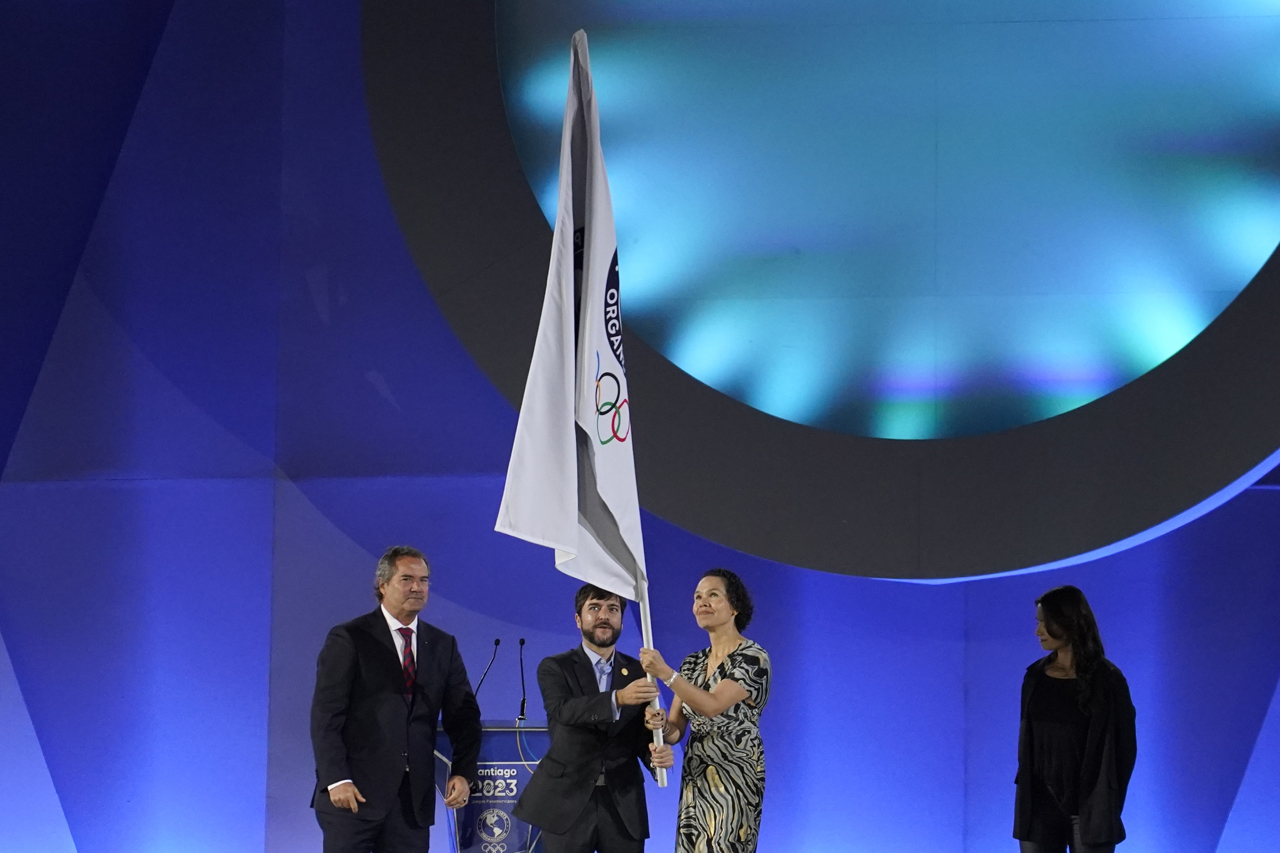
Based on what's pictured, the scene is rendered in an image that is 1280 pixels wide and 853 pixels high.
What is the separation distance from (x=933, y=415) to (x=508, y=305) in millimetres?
1651

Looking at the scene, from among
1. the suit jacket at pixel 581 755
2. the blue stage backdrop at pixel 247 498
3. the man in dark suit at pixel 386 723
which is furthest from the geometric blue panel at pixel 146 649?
the suit jacket at pixel 581 755

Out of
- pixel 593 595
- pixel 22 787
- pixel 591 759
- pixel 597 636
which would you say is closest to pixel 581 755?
pixel 591 759

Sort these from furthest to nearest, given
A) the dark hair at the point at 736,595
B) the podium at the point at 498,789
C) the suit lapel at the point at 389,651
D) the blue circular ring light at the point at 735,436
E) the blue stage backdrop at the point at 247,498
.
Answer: the blue stage backdrop at the point at 247,498
the blue circular ring light at the point at 735,436
the podium at the point at 498,789
the suit lapel at the point at 389,651
the dark hair at the point at 736,595

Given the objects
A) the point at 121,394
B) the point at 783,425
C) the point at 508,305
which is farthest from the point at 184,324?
the point at 783,425

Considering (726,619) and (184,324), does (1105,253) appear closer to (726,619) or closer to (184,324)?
(726,619)

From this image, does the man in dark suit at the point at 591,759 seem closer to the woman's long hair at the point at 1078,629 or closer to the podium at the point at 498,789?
the podium at the point at 498,789

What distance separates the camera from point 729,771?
359cm

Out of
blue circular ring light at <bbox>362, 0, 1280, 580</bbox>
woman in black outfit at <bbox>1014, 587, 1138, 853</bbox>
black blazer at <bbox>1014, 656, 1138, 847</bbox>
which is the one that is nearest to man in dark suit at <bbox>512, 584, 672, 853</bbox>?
blue circular ring light at <bbox>362, 0, 1280, 580</bbox>

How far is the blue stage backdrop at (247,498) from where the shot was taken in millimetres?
5098

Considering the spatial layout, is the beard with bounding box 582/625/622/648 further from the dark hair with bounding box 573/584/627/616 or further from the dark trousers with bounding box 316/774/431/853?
the dark trousers with bounding box 316/774/431/853

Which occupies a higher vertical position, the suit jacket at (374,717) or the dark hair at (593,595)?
the dark hair at (593,595)

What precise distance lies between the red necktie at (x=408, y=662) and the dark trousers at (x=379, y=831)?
269 mm

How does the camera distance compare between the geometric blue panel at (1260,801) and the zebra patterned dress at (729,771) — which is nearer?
→ the zebra patterned dress at (729,771)

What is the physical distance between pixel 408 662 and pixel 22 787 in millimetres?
2132
